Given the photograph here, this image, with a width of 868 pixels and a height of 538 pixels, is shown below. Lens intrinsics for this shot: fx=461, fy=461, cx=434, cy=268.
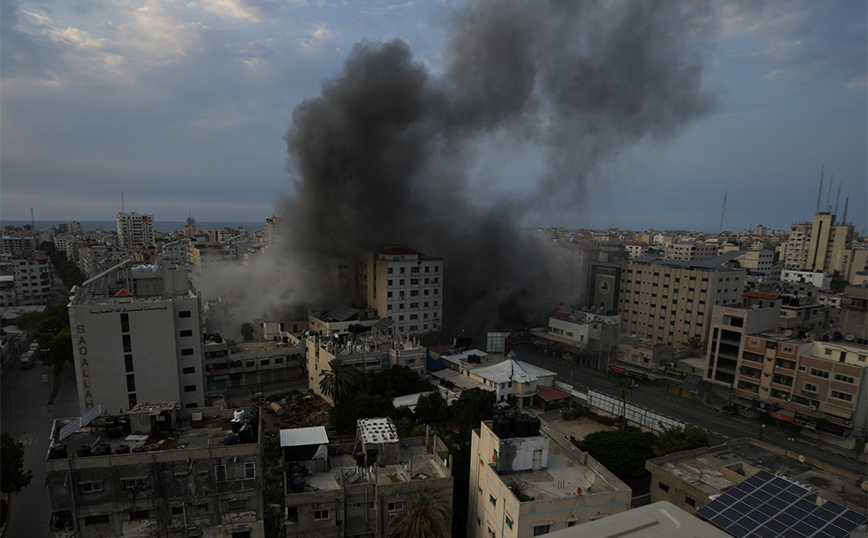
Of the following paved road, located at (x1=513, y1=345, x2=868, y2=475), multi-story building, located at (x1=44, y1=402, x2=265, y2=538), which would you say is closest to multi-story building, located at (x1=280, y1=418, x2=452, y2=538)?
multi-story building, located at (x1=44, y1=402, x2=265, y2=538)

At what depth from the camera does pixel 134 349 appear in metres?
23.8

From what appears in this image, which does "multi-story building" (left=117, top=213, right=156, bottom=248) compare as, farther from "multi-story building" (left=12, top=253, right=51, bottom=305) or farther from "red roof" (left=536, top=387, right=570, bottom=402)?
"red roof" (left=536, top=387, right=570, bottom=402)

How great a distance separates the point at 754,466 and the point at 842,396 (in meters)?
15.8

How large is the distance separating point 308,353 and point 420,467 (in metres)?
22.4

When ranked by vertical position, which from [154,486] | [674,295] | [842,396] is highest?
[674,295]

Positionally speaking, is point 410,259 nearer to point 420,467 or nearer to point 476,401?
point 476,401

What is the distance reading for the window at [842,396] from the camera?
29.3 meters

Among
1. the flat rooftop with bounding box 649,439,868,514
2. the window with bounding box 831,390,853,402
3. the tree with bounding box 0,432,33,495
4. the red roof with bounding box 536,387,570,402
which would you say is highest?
A: the flat rooftop with bounding box 649,439,868,514

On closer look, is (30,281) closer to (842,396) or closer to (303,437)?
(303,437)

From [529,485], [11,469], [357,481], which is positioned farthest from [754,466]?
[11,469]

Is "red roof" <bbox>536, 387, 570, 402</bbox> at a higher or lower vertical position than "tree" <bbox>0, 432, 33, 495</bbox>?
lower

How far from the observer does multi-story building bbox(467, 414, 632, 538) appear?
1331 centimetres

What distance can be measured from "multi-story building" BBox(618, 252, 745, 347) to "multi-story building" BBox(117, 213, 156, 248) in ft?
395

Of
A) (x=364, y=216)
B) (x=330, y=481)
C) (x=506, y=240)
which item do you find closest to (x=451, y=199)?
(x=506, y=240)
